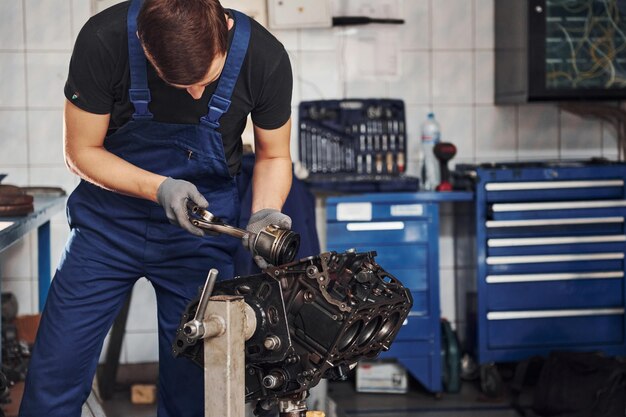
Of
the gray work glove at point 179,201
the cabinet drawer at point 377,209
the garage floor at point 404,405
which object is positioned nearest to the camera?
the gray work glove at point 179,201

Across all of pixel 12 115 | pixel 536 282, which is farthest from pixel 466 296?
pixel 12 115

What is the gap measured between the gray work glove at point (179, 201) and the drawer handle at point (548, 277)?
2482mm

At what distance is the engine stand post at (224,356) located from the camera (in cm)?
184

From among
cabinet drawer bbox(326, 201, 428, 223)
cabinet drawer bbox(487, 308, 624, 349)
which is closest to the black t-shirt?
cabinet drawer bbox(326, 201, 428, 223)

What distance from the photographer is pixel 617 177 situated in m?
4.64

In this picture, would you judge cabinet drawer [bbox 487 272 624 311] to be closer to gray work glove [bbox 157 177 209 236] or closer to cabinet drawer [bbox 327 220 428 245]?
cabinet drawer [bbox 327 220 428 245]

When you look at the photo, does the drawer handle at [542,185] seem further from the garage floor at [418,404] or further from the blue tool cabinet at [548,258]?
the garage floor at [418,404]

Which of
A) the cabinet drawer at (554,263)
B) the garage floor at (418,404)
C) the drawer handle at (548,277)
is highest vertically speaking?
the cabinet drawer at (554,263)

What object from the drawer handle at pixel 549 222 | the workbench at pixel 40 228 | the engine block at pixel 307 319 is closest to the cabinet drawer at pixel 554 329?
the drawer handle at pixel 549 222

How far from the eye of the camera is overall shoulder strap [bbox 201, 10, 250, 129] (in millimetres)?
2387

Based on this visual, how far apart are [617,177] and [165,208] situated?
9.48 ft

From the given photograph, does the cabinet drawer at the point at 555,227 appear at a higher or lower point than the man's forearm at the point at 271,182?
lower

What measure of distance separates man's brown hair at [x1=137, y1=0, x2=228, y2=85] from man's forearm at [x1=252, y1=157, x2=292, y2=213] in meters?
0.50

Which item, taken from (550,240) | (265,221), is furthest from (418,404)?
(265,221)
